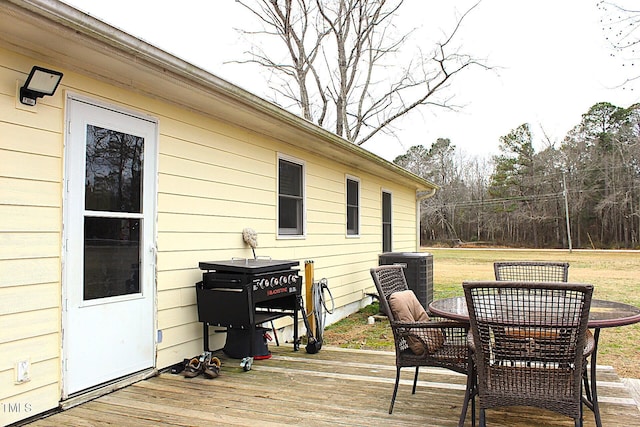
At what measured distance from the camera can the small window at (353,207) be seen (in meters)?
7.93

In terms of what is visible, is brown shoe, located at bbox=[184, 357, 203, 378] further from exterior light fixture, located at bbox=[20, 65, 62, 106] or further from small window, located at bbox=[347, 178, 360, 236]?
small window, located at bbox=[347, 178, 360, 236]

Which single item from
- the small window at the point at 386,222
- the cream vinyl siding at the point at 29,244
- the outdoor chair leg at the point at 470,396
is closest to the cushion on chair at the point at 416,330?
the outdoor chair leg at the point at 470,396

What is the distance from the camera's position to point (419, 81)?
15812 millimetres

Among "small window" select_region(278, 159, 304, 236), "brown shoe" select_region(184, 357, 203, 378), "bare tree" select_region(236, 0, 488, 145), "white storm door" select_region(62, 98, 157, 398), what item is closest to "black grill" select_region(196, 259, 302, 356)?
"brown shoe" select_region(184, 357, 203, 378)

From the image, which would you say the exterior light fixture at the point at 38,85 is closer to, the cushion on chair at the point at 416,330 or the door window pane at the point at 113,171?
the door window pane at the point at 113,171

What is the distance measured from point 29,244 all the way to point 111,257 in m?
0.64

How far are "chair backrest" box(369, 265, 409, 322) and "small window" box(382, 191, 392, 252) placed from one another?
5801 mm

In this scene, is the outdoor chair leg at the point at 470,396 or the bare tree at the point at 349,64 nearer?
the outdoor chair leg at the point at 470,396

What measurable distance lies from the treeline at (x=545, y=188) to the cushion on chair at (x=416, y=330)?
30.7 metres

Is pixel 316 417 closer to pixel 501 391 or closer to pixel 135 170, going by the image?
pixel 501 391

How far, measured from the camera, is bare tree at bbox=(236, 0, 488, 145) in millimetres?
15148

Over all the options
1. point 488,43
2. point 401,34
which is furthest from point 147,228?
point 401,34

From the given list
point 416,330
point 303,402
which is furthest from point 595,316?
point 303,402

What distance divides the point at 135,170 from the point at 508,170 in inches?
1409
